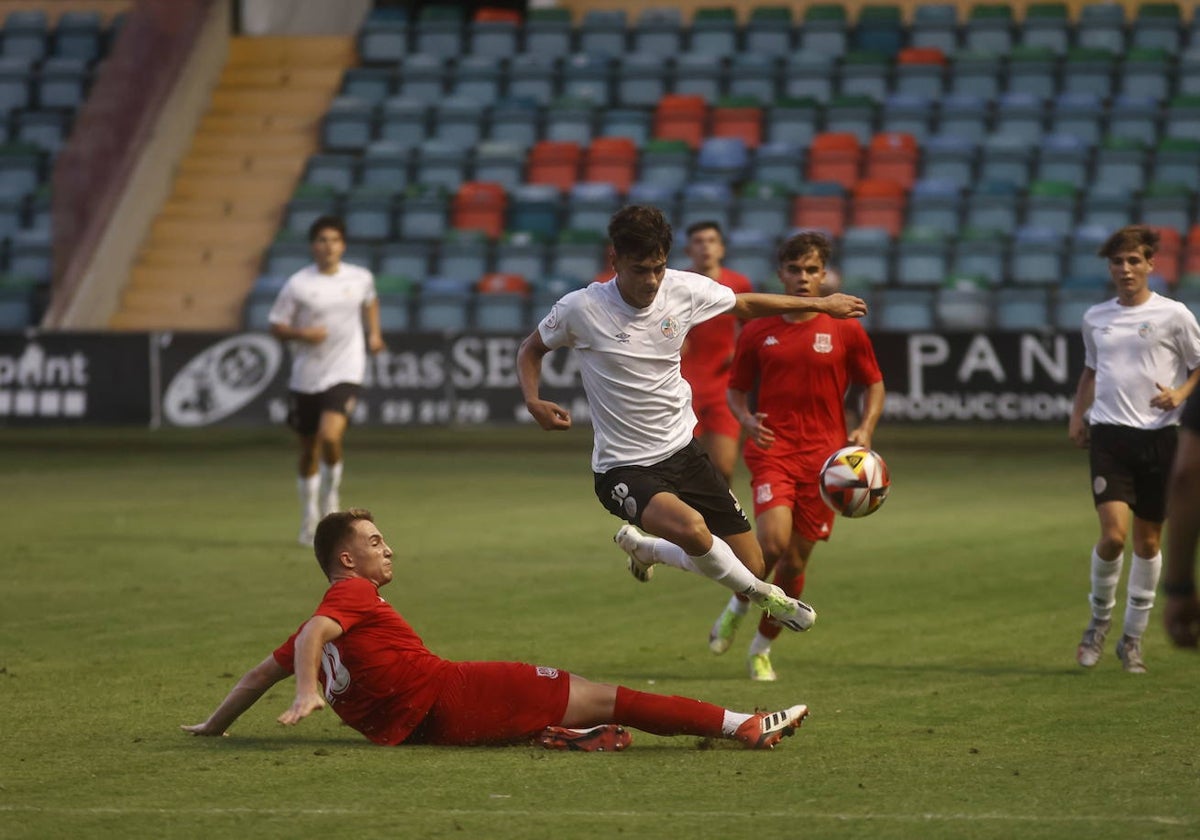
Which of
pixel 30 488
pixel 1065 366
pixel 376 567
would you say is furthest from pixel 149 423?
pixel 376 567

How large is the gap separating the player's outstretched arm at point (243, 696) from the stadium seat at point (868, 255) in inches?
678

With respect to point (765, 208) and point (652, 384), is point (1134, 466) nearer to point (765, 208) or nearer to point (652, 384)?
point (652, 384)

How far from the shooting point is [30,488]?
58.7 feet

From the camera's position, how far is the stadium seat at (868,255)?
923 inches

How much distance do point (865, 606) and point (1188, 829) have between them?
545 cm

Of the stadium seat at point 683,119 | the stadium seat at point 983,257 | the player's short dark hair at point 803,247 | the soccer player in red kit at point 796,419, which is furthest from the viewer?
the stadium seat at point 683,119

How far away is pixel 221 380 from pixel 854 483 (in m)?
14.6

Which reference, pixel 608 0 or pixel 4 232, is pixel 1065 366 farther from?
pixel 4 232

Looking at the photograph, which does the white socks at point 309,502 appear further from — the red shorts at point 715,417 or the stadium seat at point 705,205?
the stadium seat at point 705,205

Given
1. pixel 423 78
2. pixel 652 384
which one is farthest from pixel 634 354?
pixel 423 78

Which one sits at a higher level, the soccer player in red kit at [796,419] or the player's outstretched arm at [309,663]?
the soccer player in red kit at [796,419]

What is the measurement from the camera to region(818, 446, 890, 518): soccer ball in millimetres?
8438

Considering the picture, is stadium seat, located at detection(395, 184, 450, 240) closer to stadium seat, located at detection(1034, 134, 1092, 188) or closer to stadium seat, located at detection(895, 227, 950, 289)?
stadium seat, located at detection(895, 227, 950, 289)

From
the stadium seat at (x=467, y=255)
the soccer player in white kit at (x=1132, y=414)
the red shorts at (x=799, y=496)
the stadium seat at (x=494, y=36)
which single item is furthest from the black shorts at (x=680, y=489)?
the stadium seat at (x=494, y=36)
